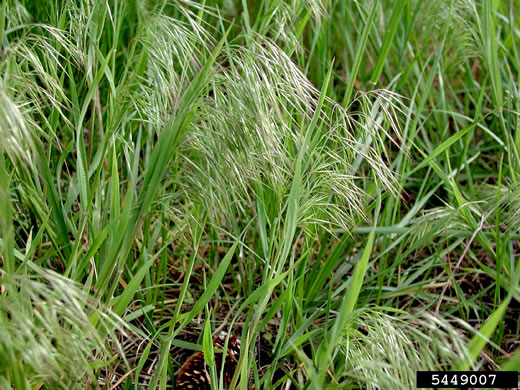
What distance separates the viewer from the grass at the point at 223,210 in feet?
3.00

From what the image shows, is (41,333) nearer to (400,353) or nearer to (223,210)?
(223,210)

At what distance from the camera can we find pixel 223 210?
3.32ft

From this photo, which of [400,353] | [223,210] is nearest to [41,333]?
[223,210]

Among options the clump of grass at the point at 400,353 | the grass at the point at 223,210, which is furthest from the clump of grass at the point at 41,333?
the clump of grass at the point at 400,353

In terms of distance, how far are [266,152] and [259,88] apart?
103 mm

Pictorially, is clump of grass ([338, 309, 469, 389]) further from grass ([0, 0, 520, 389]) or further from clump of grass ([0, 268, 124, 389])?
clump of grass ([0, 268, 124, 389])

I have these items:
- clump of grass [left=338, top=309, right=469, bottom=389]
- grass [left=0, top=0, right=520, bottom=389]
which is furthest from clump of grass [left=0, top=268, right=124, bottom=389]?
clump of grass [left=338, top=309, right=469, bottom=389]

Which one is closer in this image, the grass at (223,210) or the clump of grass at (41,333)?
the clump of grass at (41,333)

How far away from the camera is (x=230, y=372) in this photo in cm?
128

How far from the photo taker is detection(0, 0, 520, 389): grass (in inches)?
36.0

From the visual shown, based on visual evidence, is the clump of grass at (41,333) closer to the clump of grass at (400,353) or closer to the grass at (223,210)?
the grass at (223,210)

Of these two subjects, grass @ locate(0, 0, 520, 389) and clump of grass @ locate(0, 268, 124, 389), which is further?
grass @ locate(0, 0, 520, 389)

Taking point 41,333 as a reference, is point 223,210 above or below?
above

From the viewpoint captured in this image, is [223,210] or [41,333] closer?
[41,333]
